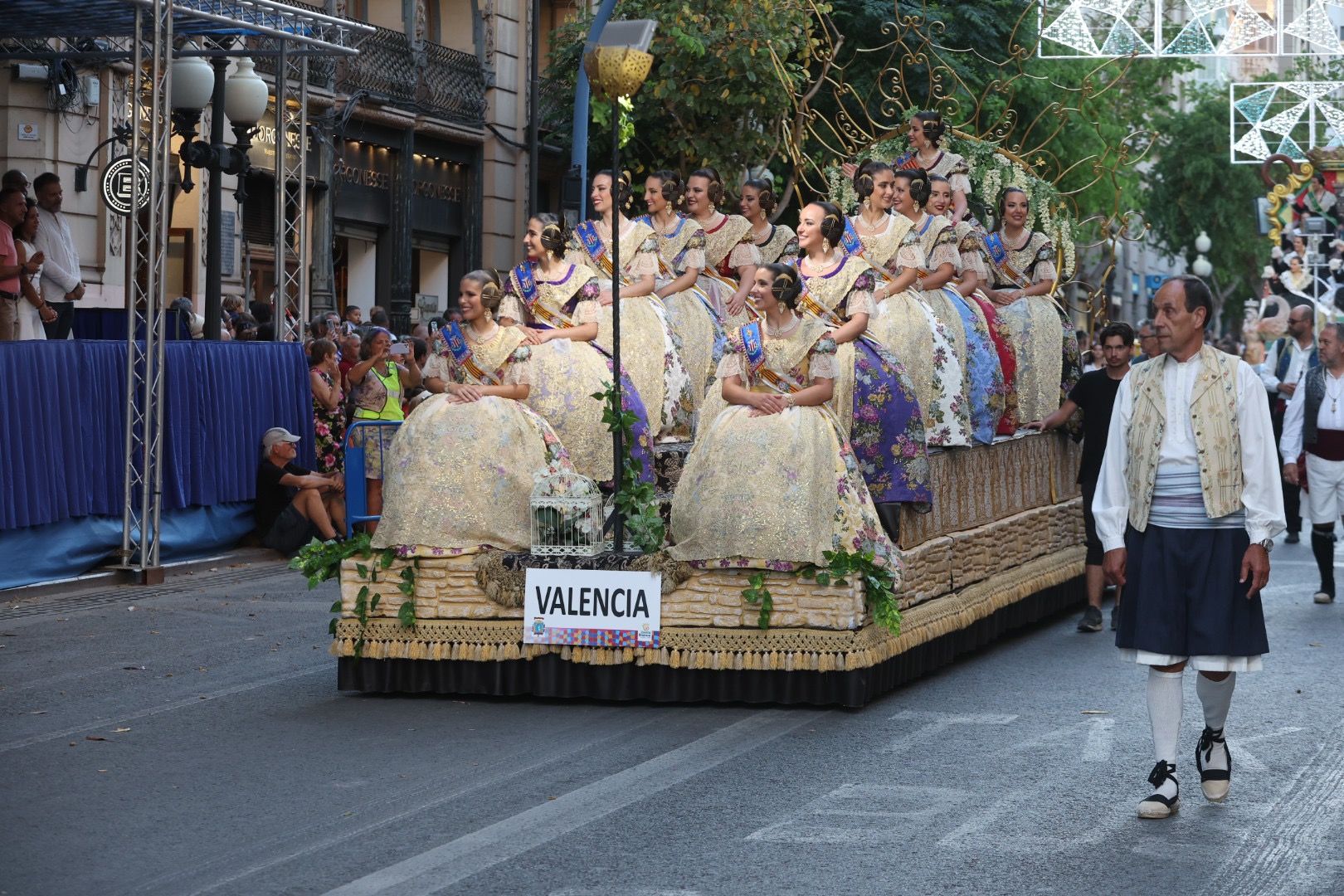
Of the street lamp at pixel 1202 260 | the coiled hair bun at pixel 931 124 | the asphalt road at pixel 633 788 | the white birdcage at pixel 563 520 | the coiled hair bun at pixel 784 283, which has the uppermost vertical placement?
the street lamp at pixel 1202 260

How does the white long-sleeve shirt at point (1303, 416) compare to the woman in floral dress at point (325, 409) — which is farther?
the woman in floral dress at point (325, 409)

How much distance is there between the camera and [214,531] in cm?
1625

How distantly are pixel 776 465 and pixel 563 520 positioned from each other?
1078 mm

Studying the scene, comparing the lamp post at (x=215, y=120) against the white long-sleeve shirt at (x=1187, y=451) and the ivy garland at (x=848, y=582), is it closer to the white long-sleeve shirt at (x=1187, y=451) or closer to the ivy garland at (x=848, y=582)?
the ivy garland at (x=848, y=582)

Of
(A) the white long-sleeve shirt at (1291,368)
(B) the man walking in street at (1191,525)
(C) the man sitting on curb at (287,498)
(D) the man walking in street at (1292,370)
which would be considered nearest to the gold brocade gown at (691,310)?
(C) the man sitting on curb at (287,498)

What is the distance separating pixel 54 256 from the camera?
16.4m

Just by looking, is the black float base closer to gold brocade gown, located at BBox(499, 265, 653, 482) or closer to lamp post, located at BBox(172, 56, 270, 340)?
gold brocade gown, located at BBox(499, 265, 653, 482)

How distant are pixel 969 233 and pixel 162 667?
6.05 metres

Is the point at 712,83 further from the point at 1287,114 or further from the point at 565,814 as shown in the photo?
the point at 565,814

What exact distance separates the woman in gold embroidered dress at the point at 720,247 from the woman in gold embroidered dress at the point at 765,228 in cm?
7

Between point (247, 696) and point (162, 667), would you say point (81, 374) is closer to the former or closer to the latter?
point (162, 667)

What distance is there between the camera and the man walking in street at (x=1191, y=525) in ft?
25.2

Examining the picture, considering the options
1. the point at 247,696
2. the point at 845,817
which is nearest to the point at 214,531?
the point at 247,696

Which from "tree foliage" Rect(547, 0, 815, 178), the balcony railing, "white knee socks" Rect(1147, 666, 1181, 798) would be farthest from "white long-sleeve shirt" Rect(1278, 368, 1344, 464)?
the balcony railing
